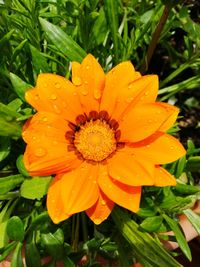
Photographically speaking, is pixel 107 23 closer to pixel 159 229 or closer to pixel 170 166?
pixel 170 166

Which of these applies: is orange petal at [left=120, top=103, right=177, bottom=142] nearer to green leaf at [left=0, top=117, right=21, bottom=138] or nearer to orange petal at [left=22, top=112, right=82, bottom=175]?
orange petal at [left=22, top=112, right=82, bottom=175]

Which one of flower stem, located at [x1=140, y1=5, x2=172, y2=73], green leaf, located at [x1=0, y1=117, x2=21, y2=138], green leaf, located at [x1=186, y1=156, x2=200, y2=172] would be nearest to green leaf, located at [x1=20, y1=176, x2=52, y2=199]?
green leaf, located at [x1=0, y1=117, x2=21, y2=138]

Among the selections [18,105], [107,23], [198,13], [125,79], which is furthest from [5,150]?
[198,13]

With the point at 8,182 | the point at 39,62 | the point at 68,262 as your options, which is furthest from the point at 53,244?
the point at 39,62

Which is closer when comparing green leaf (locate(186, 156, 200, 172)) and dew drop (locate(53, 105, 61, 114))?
dew drop (locate(53, 105, 61, 114))

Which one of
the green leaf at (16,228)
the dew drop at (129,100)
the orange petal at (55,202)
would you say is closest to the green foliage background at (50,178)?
the green leaf at (16,228)

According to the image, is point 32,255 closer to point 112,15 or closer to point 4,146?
point 4,146
